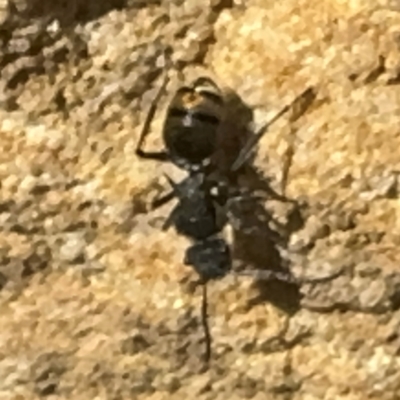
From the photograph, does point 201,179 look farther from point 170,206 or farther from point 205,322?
point 205,322

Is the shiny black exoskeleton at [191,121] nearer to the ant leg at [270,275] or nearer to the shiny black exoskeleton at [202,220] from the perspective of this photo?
the shiny black exoskeleton at [202,220]

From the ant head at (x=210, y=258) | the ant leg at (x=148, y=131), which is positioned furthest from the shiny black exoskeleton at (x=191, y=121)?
the ant head at (x=210, y=258)

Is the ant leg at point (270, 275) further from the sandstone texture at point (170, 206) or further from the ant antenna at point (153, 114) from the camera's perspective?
the ant antenna at point (153, 114)

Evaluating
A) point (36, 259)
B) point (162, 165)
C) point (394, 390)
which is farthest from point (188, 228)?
point (394, 390)

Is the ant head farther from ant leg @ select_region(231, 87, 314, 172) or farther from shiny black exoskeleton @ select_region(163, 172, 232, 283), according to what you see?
ant leg @ select_region(231, 87, 314, 172)

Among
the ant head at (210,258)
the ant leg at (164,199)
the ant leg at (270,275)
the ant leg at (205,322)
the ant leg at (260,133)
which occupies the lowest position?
the ant leg at (205,322)

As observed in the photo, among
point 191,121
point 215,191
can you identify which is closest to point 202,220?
point 215,191

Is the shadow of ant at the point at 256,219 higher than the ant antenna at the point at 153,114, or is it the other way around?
the ant antenna at the point at 153,114
